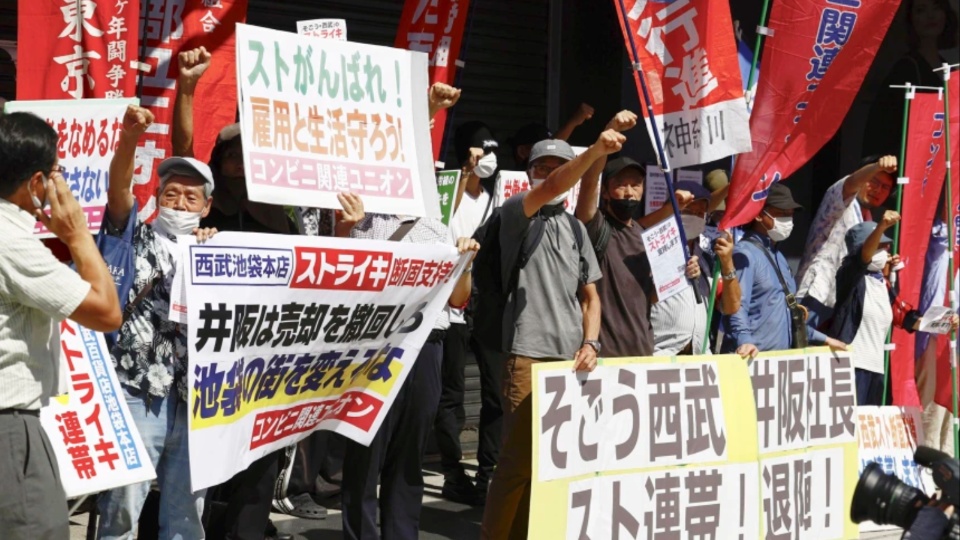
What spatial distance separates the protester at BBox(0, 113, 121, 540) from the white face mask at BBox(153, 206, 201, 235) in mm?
1142

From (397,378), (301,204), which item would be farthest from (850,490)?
(301,204)

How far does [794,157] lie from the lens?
7.02 metres

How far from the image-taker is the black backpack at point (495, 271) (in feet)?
19.5

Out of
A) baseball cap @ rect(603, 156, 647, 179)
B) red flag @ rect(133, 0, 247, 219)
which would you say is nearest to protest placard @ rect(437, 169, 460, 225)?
baseball cap @ rect(603, 156, 647, 179)

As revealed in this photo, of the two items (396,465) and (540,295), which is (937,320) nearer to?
(540,295)

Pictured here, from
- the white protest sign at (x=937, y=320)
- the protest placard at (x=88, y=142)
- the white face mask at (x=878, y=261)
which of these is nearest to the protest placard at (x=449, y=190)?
the protest placard at (x=88, y=142)

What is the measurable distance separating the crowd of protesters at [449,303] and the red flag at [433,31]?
0.66 metres

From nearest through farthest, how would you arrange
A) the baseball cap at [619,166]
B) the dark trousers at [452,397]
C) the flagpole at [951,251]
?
the baseball cap at [619,166]
the dark trousers at [452,397]
the flagpole at [951,251]

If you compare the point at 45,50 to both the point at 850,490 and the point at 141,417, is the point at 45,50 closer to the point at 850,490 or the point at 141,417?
the point at 141,417

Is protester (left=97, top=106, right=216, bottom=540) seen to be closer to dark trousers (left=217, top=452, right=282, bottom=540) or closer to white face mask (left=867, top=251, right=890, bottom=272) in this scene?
dark trousers (left=217, top=452, right=282, bottom=540)

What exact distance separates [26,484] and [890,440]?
5.57 meters

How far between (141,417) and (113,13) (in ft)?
5.83

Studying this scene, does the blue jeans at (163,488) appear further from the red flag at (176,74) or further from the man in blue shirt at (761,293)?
the man in blue shirt at (761,293)

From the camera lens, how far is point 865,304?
817 centimetres
